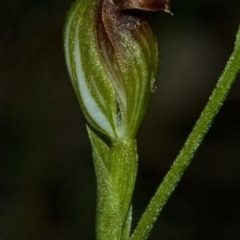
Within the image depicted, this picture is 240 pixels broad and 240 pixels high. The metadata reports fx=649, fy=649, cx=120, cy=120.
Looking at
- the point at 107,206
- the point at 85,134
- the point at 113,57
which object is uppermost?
the point at 113,57

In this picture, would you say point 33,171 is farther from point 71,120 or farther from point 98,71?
point 98,71

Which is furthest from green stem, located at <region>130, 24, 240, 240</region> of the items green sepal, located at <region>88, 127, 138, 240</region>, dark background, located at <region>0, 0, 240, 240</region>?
dark background, located at <region>0, 0, 240, 240</region>

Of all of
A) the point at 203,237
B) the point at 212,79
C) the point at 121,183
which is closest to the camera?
the point at 121,183

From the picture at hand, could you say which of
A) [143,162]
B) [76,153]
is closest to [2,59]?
[76,153]

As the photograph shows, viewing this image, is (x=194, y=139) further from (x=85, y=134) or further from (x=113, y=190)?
(x=85, y=134)

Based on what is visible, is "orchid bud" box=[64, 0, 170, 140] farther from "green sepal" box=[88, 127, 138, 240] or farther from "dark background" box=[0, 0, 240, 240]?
"dark background" box=[0, 0, 240, 240]

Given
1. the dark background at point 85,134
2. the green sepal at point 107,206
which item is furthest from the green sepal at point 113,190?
the dark background at point 85,134

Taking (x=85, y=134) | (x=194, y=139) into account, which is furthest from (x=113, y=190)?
(x=85, y=134)
